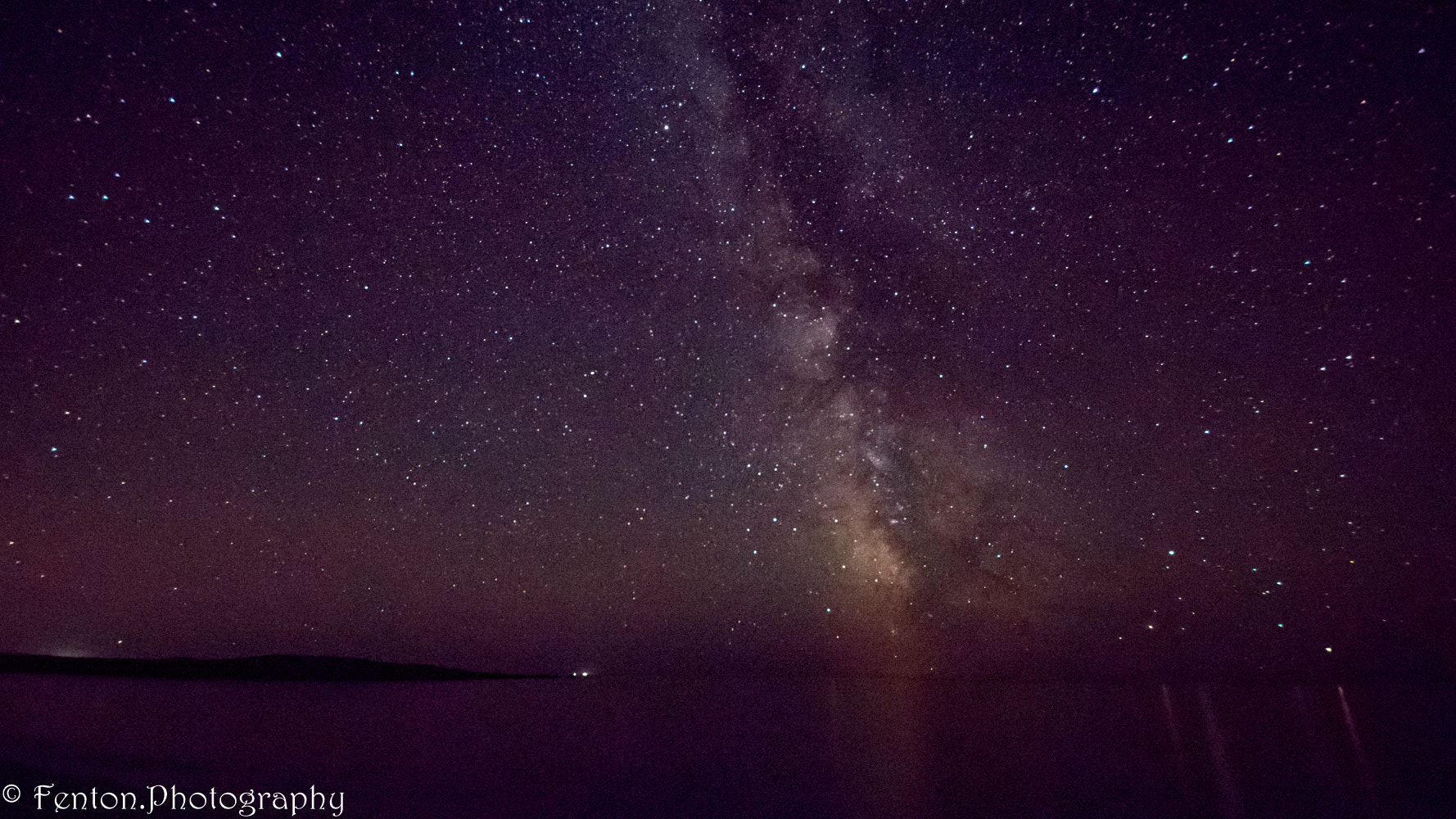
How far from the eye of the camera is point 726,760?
6.55 metres

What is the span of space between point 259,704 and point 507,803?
38.9 ft

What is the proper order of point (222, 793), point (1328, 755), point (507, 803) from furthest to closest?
point (1328, 755) → point (507, 803) → point (222, 793)

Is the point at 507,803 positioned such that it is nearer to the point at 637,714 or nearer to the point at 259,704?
the point at 637,714

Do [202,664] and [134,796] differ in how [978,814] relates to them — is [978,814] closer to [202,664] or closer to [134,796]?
[134,796]

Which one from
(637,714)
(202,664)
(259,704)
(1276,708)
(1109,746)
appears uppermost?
(202,664)

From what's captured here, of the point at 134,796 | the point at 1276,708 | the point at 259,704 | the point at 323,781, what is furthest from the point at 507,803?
the point at 1276,708

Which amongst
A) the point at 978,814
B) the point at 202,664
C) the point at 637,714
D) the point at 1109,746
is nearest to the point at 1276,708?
the point at 1109,746

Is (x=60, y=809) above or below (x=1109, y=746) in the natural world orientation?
above

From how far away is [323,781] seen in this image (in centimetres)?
432

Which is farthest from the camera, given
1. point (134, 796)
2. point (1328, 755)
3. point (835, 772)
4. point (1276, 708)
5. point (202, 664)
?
point (202, 664)

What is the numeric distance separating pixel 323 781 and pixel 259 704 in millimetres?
10779

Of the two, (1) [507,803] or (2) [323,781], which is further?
(2) [323,781]

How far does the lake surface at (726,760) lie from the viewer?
13.8ft

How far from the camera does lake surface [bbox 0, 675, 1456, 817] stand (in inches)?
165
